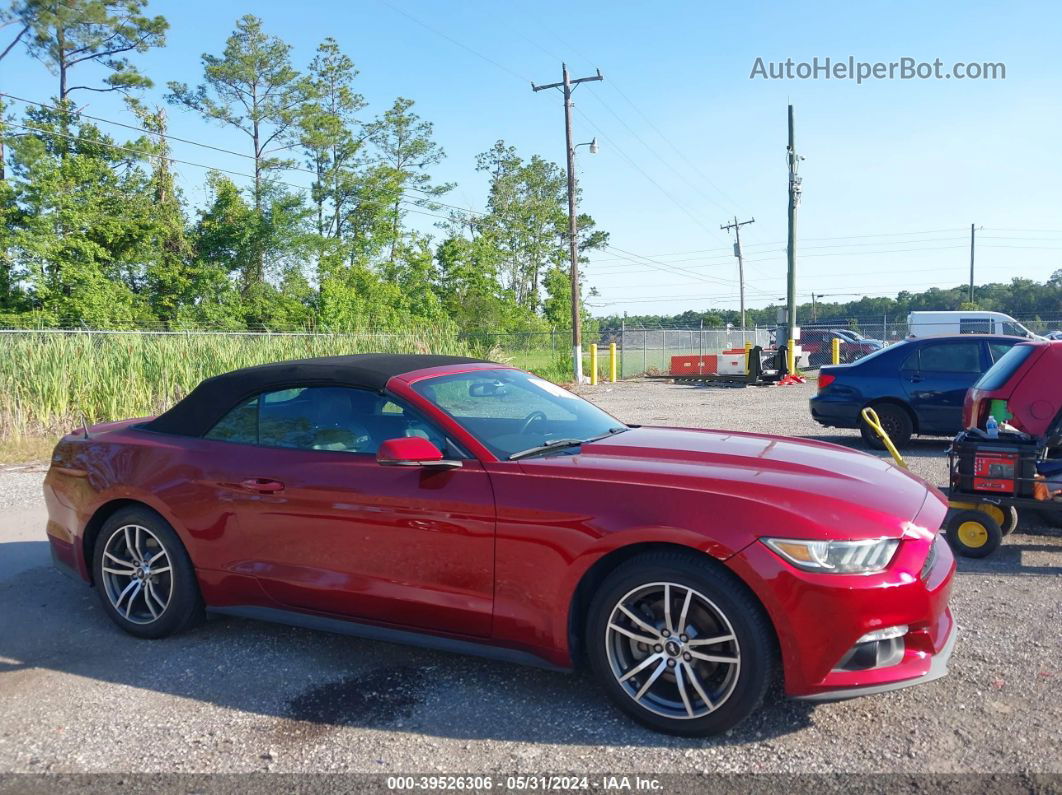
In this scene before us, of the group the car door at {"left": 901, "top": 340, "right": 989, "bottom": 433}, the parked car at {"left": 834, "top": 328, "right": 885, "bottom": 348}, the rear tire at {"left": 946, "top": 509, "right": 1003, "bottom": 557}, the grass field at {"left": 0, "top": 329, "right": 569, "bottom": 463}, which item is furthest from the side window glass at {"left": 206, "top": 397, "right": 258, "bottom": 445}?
the parked car at {"left": 834, "top": 328, "right": 885, "bottom": 348}

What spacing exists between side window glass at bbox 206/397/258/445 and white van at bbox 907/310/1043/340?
27.4m

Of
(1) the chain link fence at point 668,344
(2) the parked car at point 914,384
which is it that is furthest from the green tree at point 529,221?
(2) the parked car at point 914,384

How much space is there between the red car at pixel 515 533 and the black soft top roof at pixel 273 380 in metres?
0.02

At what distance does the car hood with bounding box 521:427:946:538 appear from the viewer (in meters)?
3.23

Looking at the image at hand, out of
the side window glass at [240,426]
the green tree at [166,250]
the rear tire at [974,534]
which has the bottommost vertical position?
the rear tire at [974,534]

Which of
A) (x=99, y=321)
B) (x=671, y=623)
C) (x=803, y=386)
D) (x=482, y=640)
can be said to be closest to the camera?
(x=671, y=623)

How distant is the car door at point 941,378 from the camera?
1046cm

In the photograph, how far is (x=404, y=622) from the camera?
12.6 feet

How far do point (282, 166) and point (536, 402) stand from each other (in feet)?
131

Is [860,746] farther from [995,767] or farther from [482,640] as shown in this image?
[482,640]

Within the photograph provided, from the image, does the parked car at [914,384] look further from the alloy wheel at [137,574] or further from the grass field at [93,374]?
the grass field at [93,374]

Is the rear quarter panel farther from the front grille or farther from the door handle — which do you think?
the front grille

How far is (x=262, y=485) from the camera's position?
13.7 feet

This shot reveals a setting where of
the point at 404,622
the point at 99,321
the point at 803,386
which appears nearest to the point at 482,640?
the point at 404,622
